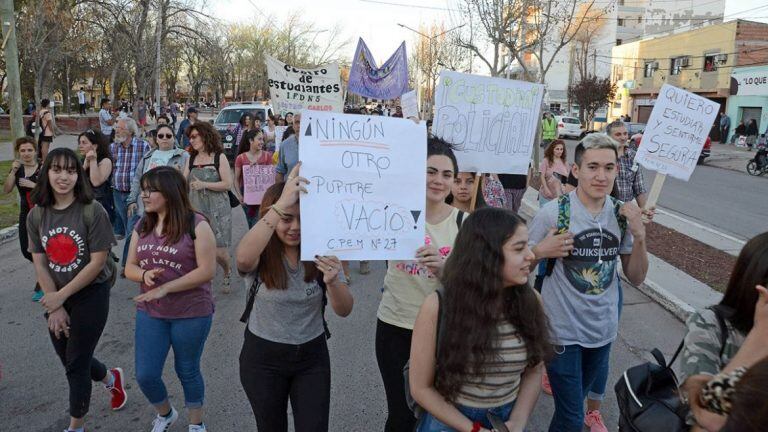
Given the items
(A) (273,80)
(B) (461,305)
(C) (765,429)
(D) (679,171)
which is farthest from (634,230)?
(A) (273,80)

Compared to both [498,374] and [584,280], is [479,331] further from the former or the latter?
[584,280]

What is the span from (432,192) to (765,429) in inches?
79.2

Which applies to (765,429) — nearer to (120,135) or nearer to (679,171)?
(679,171)

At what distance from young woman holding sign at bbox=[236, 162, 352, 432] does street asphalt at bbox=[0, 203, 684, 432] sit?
3.62 feet

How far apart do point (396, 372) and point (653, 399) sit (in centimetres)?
127

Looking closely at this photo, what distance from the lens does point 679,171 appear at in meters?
3.90

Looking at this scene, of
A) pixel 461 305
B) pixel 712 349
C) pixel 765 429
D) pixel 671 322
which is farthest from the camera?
pixel 671 322

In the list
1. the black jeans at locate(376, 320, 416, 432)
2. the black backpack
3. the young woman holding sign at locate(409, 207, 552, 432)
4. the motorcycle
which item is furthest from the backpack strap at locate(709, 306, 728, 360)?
the motorcycle

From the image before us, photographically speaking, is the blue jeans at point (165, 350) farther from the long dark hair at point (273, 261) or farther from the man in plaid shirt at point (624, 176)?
the man in plaid shirt at point (624, 176)

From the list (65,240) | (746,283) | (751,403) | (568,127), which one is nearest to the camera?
(751,403)

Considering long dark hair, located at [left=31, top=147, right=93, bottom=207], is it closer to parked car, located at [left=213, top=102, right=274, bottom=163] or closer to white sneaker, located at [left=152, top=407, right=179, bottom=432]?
white sneaker, located at [left=152, top=407, right=179, bottom=432]

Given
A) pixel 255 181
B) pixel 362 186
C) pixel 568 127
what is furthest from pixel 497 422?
pixel 568 127

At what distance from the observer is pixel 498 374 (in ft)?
7.45

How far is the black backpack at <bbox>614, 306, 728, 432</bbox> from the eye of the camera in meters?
2.05
